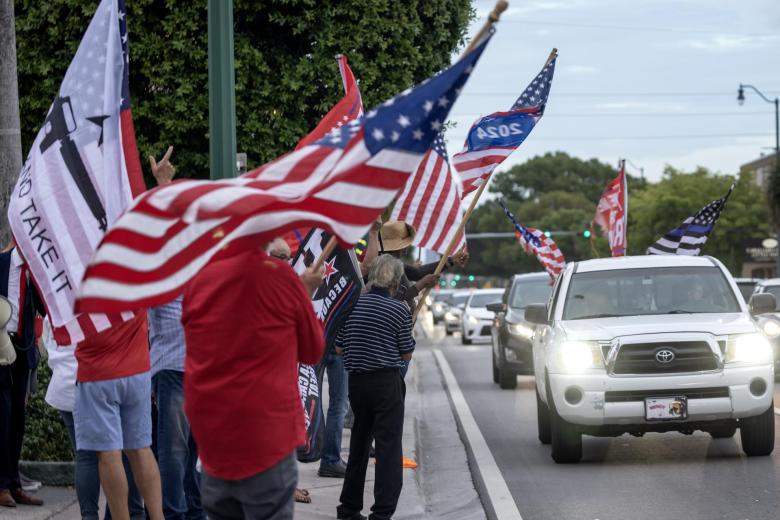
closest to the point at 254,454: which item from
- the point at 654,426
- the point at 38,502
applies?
the point at 38,502

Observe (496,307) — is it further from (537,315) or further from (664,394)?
(664,394)

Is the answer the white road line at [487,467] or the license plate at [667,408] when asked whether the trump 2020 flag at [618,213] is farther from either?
the license plate at [667,408]

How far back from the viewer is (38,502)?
8906mm

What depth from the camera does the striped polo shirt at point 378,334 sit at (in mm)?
8414

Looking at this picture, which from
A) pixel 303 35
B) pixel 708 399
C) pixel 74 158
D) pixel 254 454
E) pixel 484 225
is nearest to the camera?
pixel 254 454

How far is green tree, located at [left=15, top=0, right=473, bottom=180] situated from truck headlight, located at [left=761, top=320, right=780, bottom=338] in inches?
262

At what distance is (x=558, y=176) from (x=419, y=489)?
127548mm

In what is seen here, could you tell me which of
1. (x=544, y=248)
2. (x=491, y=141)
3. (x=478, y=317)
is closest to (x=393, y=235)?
(x=491, y=141)

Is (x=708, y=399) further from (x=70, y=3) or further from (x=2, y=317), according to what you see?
(x=70, y=3)

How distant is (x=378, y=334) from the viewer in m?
8.42

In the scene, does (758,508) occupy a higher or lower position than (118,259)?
lower

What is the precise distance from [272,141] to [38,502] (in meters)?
9.84

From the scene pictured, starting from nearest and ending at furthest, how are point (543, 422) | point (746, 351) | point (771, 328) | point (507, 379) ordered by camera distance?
point (746, 351)
point (543, 422)
point (771, 328)
point (507, 379)

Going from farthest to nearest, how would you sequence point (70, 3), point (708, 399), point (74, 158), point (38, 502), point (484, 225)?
point (484, 225), point (70, 3), point (708, 399), point (38, 502), point (74, 158)
